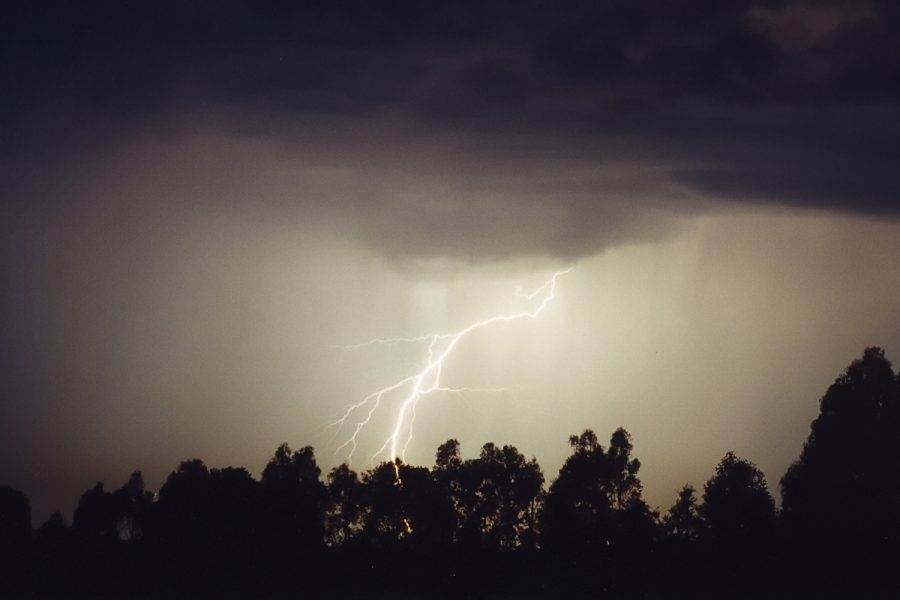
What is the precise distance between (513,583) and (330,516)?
21.6 metres

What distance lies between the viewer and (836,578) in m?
70.2

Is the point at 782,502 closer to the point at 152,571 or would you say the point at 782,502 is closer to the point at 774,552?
the point at 774,552

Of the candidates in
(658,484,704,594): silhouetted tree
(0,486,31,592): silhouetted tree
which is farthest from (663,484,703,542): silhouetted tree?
(0,486,31,592): silhouetted tree

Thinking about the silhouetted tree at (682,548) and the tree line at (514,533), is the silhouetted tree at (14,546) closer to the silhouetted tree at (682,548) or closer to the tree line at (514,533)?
the tree line at (514,533)

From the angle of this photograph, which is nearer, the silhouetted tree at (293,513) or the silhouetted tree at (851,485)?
the silhouetted tree at (851,485)

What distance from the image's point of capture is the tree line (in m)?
72.9

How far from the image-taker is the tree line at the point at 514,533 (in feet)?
239

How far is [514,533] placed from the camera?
86250mm

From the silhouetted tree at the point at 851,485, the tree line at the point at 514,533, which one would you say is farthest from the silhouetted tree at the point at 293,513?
the silhouetted tree at the point at 851,485

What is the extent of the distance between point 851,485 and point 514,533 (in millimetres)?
24178

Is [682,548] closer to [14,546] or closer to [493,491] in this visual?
[493,491]

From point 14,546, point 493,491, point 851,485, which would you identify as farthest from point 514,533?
point 14,546

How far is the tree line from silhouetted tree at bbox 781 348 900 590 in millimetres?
91

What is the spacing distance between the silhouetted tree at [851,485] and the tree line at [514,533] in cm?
9
